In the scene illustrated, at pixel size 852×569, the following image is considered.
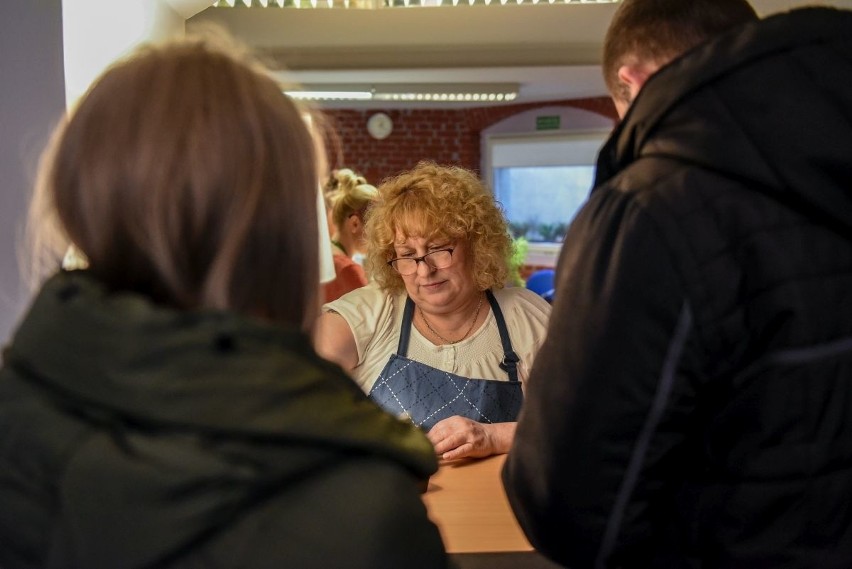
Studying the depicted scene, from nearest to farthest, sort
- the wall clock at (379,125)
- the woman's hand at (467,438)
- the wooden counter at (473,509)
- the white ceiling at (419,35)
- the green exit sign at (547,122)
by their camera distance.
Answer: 1. the wooden counter at (473,509)
2. the woman's hand at (467,438)
3. the white ceiling at (419,35)
4. the green exit sign at (547,122)
5. the wall clock at (379,125)

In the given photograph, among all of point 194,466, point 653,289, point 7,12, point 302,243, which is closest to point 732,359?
point 653,289

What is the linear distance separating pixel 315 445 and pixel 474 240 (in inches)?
69.5

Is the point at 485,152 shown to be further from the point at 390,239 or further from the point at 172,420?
the point at 172,420

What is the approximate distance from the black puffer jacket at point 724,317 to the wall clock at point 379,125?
8.74 m

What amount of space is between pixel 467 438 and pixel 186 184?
131cm

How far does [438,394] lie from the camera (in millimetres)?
2203

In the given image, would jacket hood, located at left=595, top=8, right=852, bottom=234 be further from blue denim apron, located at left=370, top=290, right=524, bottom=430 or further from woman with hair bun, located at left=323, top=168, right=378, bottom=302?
woman with hair bun, located at left=323, top=168, right=378, bottom=302

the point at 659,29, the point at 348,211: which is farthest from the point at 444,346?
the point at 348,211

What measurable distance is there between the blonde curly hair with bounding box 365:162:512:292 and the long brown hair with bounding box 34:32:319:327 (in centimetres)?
155

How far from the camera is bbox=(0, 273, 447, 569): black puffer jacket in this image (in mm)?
678

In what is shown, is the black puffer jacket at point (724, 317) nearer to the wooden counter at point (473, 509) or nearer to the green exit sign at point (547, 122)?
the wooden counter at point (473, 509)

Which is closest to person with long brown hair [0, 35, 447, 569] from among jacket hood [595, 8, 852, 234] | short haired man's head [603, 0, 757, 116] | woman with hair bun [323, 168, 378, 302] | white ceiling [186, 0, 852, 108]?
jacket hood [595, 8, 852, 234]

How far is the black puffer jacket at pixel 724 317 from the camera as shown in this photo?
3.40 ft

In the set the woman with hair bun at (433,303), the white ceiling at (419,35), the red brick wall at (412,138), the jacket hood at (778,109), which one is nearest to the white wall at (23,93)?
the woman with hair bun at (433,303)
